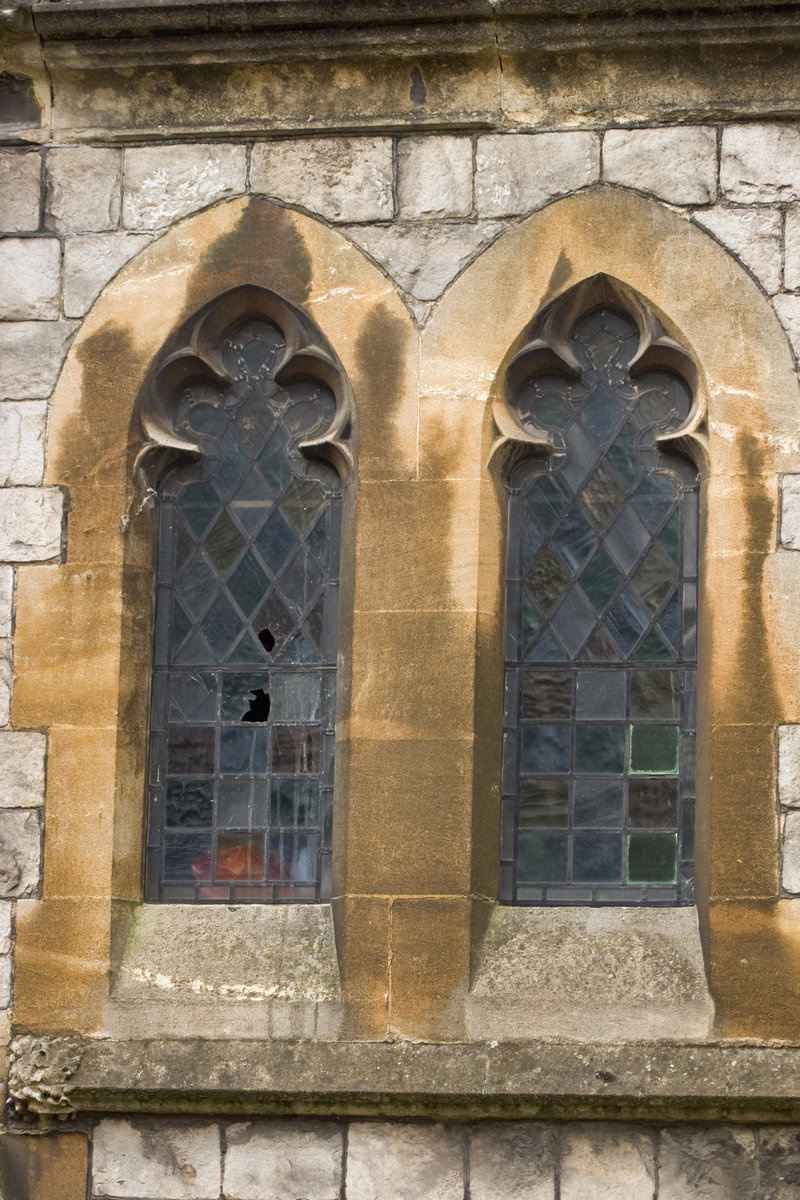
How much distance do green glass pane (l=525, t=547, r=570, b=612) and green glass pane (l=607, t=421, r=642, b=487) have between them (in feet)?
1.34

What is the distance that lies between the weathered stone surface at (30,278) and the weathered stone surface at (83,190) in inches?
→ 4.0

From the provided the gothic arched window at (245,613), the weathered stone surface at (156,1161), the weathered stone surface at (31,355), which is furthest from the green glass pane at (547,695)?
the weathered stone surface at (31,355)

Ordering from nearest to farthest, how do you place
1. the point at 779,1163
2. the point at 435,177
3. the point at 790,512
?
the point at 779,1163 → the point at 790,512 → the point at 435,177

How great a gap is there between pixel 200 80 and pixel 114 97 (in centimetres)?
35

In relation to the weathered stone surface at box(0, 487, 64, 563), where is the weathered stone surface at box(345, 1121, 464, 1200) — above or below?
below

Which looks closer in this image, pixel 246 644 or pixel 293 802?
pixel 293 802

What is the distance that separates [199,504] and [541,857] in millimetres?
1906

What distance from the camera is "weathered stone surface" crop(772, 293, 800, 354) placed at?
7746 millimetres

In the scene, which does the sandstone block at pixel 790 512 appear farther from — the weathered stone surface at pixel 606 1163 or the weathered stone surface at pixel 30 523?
the weathered stone surface at pixel 30 523

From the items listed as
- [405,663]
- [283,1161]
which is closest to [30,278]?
[405,663]

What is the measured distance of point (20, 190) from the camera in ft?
27.1

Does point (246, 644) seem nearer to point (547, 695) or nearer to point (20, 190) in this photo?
point (547, 695)

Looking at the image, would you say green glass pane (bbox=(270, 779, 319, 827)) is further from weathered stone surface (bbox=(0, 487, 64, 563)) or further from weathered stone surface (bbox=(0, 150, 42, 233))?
weathered stone surface (bbox=(0, 150, 42, 233))

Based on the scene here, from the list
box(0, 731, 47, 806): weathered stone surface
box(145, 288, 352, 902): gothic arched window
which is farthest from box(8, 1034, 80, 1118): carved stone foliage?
box(0, 731, 47, 806): weathered stone surface
